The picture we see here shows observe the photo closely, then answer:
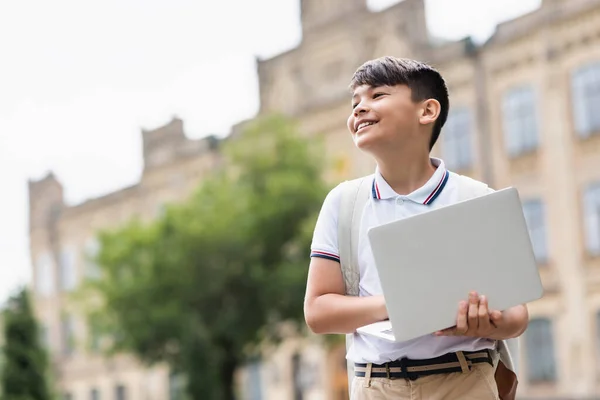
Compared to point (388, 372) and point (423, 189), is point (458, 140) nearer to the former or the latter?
point (423, 189)

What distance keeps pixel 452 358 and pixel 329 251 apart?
0.40 metres

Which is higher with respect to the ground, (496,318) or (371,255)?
(371,255)

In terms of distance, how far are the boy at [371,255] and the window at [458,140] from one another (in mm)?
20739

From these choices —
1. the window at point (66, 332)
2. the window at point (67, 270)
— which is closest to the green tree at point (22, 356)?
the window at point (67, 270)

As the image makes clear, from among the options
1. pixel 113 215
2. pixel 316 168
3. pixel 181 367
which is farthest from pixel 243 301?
pixel 113 215

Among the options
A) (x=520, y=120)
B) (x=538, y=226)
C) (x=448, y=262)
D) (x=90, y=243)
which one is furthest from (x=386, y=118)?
(x=90, y=243)

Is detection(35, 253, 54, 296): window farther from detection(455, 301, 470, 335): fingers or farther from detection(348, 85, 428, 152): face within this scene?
detection(455, 301, 470, 335): fingers

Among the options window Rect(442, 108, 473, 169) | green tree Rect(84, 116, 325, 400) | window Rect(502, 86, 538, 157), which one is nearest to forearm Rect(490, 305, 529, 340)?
green tree Rect(84, 116, 325, 400)

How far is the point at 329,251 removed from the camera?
2.57 m

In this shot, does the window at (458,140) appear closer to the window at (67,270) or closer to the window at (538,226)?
the window at (538,226)

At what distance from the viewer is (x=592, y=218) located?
68.8 feet

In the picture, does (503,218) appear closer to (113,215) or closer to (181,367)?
(181,367)

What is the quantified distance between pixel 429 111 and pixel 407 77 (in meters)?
0.11

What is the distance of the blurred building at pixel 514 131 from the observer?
21.1 meters
